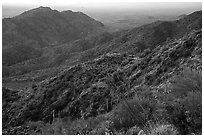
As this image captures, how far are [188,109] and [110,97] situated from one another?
8456 mm

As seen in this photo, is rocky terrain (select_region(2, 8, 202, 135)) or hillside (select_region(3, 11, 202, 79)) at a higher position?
rocky terrain (select_region(2, 8, 202, 135))

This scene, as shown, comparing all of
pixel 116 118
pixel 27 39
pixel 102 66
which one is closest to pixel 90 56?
pixel 102 66

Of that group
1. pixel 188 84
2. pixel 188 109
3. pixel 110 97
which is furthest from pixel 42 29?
pixel 188 109

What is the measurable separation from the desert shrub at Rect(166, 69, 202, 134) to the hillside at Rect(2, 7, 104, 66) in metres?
104

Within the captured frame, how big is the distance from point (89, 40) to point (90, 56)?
119 feet

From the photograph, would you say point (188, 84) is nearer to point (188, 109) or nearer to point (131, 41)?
point (188, 109)

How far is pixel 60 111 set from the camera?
15.9 meters

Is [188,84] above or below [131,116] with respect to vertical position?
above

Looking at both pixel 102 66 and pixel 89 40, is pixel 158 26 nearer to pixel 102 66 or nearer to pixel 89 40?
pixel 89 40

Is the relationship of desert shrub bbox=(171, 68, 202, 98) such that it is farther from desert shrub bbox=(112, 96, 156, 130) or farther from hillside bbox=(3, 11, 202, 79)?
hillside bbox=(3, 11, 202, 79)

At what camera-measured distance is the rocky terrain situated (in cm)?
486

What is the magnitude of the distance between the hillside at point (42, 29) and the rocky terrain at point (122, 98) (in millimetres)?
88257

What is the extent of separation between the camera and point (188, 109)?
4.72 m

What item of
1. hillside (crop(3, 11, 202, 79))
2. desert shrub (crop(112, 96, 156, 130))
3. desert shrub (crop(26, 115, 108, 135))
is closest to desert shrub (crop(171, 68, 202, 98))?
desert shrub (crop(112, 96, 156, 130))
